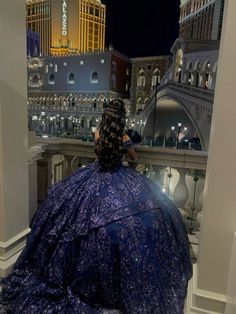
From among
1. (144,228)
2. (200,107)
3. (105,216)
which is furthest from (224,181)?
(200,107)

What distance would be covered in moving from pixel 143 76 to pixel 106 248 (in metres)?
43.0

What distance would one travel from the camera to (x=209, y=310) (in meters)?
1.45

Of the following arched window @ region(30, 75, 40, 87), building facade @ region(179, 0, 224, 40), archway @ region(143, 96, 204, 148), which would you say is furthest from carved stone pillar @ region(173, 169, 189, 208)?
arched window @ region(30, 75, 40, 87)

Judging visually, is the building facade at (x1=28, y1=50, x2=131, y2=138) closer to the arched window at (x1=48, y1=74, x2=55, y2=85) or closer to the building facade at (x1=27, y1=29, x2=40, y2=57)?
the arched window at (x1=48, y1=74, x2=55, y2=85)

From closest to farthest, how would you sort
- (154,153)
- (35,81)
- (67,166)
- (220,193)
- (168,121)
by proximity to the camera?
(220,193), (154,153), (67,166), (168,121), (35,81)

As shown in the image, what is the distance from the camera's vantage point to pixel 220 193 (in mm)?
1335

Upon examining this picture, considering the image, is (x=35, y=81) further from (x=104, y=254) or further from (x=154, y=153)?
(x=104, y=254)

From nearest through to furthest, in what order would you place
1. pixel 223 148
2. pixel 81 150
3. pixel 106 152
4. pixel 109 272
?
pixel 223 148 → pixel 109 272 → pixel 106 152 → pixel 81 150

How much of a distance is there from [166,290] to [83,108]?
37.2 m

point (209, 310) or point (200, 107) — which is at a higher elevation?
point (200, 107)

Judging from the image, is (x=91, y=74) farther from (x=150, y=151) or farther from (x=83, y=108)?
(x=150, y=151)

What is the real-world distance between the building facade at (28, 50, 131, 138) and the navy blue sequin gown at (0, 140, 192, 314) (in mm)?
34385

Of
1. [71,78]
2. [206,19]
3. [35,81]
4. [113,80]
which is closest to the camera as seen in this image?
[113,80]

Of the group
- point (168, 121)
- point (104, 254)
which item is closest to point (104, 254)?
point (104, 254)
